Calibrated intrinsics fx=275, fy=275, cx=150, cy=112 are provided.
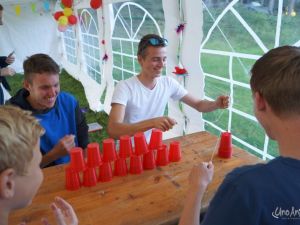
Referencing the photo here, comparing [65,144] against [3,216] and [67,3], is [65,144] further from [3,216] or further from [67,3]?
[67,3]

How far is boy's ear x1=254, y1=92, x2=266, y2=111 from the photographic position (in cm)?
79

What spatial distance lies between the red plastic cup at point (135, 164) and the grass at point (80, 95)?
9.25 feet

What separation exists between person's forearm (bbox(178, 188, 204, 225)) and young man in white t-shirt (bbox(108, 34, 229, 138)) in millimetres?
926

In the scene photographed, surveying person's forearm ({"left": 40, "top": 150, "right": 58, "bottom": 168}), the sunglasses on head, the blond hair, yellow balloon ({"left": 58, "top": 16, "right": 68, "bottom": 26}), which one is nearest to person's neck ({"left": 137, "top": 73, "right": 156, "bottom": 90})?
the sunglasses on head

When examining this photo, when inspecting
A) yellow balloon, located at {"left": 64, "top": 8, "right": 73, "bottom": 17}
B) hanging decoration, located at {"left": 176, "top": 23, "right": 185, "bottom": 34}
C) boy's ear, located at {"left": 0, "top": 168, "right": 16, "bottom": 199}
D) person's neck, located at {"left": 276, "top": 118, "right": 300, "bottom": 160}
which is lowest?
boy's ear, located at {"left": 0, "top": 168, "right": 16, "bottom": 199}

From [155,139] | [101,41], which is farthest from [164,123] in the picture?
[101,41]

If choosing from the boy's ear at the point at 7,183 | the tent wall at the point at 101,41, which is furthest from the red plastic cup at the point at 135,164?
the tent wall at the point at 101,41

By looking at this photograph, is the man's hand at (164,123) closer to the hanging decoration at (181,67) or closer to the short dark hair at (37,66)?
the short dark hair at (37,66)

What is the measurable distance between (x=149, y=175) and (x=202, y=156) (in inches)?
14.5

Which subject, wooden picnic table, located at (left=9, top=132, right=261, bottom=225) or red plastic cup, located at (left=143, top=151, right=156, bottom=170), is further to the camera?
red plastic cup, located at (left=143, top=151, right=156, bottom=170)

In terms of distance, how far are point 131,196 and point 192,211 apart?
345 mm

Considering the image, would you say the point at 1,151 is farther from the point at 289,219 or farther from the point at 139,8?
the point at 139,8

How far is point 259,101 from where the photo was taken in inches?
31.9

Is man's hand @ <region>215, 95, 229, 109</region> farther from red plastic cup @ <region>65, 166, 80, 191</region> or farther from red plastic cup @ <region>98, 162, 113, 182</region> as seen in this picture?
red plastic cup @ <region>65, 166, 80, 191</region>
